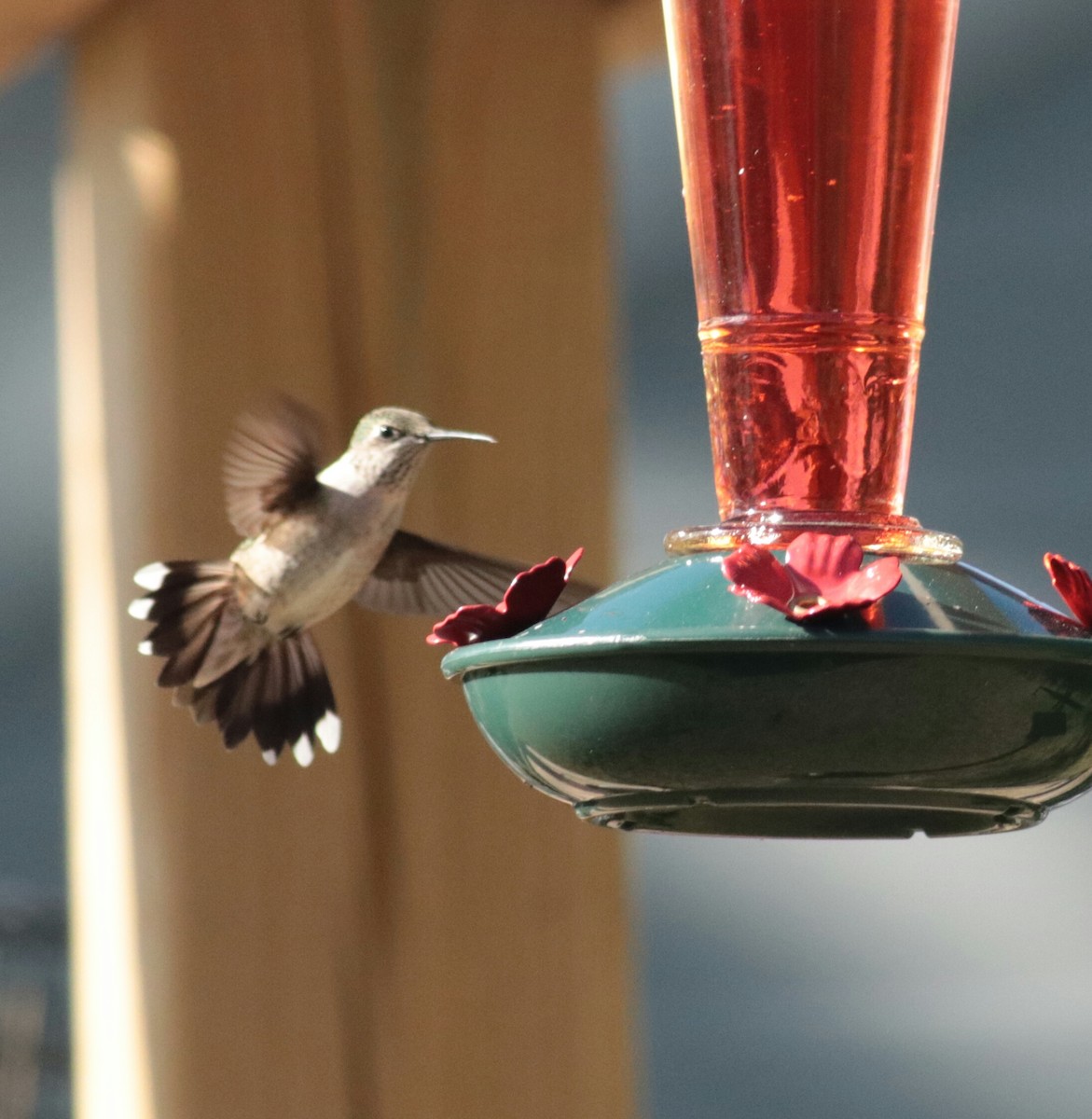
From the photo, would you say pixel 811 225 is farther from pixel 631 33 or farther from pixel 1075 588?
pixel 631 33

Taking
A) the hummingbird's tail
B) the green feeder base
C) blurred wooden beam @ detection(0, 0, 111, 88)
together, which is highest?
blurred wooden beam @ detection(0, 0, 111, 88)

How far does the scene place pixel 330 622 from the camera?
9.94 ft

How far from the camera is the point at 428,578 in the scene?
2963mm

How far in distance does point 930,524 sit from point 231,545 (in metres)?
4.05

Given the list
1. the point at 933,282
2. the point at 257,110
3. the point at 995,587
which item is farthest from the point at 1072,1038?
the point at 995,587

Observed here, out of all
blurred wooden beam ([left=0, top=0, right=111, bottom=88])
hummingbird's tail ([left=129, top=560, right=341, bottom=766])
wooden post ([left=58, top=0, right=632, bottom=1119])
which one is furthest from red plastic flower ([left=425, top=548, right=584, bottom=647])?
blurred wooden beam ([left=0, top=0, right=111, bottom=88])

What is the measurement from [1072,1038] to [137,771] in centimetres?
451

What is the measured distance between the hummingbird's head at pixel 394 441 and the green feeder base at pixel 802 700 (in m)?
0.96

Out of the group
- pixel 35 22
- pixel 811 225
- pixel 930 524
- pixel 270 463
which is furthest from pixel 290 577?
pixel 930 524

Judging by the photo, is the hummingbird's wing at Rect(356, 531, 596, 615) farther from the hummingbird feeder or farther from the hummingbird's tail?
the hummingbird feeder

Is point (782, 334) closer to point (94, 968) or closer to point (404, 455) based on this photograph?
point (404, 455)

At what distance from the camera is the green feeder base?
165cm

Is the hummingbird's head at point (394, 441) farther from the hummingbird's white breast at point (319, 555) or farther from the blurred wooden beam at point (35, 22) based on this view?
the blurred wooden beam at point (35, 22)

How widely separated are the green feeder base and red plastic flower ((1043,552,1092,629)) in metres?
0.05
